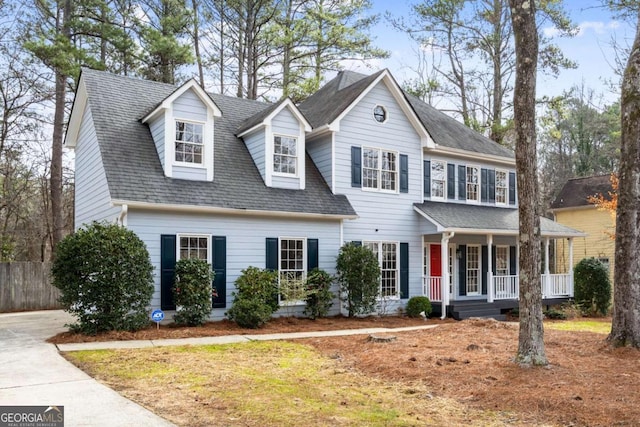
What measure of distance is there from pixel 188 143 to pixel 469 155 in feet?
32.8

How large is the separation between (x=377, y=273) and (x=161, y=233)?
5961 millimetres

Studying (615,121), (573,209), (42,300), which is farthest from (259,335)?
(615,121)

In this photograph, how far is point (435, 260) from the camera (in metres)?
19.3

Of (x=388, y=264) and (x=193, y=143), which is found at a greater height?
(x=193, y=143)

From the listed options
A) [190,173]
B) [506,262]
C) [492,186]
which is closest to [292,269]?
[190,173]

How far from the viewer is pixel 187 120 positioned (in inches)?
570

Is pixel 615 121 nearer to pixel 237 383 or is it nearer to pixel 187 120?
pixel 187 120

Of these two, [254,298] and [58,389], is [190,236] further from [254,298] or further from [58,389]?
[58,389]

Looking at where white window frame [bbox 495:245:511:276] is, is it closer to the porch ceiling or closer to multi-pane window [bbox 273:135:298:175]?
the porch ceiling

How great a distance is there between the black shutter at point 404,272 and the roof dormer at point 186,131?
657cm

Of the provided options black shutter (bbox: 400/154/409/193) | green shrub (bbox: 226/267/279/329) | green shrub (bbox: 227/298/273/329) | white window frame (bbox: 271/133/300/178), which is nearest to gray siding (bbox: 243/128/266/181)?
white window frame (bbox: 271/133/300/178)

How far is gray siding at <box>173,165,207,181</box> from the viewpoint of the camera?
14.2 meters

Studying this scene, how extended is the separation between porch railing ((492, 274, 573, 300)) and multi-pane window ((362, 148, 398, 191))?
4892mm

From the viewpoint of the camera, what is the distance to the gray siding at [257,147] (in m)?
15.8
